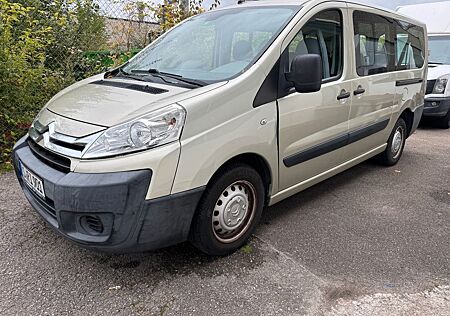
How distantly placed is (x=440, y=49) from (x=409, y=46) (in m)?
4.32

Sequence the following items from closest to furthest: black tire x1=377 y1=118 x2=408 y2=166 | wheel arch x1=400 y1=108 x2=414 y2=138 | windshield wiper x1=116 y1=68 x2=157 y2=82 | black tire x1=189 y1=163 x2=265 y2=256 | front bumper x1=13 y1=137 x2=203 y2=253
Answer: front bumper x1=13 y1=137 x2=203 y2=253 < black tire x1=189 y1=163 x2=265 y2=256 < windshield wiper x1=116 y1=68 x2=157 y2=82 < black tire x1=377 y1=118 x2=408 y2=166 < wheel arch x1=400 y1=108 x2=414 y2=138

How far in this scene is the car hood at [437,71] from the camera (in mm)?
7141

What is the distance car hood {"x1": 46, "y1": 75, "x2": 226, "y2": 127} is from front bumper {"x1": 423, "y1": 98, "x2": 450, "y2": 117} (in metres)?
6.21

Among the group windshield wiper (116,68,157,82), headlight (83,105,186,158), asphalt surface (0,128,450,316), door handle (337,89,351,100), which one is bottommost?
asphalt surface (0,128,450,316)

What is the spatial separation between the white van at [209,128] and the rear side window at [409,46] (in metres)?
0.65

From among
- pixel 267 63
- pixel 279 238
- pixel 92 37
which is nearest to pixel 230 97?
pixel 267 63

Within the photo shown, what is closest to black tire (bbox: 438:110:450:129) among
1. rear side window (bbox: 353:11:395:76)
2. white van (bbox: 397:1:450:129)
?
white van (bbox: 397:1:450:129)

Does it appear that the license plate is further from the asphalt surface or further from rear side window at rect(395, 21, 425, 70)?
rear side window at rect(395, 21, 425, 70)

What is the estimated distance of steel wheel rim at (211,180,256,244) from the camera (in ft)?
8.07

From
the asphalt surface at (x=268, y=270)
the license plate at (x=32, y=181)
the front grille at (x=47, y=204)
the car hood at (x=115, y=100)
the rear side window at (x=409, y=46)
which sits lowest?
the asphalt surface at (x=268, y=270)

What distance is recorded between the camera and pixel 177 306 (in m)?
2.11

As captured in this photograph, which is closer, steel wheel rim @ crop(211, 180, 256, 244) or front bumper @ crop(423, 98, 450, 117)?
steel wheel rim @ crop(211, 180, 256, 244)

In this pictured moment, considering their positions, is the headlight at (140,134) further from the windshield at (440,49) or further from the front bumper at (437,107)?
the windshield at (440,49)

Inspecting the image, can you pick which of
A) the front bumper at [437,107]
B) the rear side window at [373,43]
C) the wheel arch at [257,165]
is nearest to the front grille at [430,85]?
the front bumper at [437,107]
